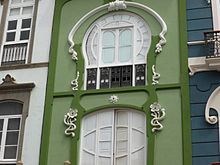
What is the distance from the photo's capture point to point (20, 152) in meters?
12.7

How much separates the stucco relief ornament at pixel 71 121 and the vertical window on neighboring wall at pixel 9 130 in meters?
1.62

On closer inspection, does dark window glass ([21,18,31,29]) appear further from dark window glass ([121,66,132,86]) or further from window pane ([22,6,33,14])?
dark window glass ([121,66,132,86])

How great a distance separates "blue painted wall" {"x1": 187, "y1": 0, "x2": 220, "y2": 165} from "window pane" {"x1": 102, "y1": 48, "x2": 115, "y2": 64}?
7.60 feet

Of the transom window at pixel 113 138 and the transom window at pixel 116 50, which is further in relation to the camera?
the transom window at pixel 116 50

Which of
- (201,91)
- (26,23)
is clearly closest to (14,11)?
(26,23)

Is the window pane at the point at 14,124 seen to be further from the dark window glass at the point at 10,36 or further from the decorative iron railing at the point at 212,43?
the decorative iron railing at the point at 212,43

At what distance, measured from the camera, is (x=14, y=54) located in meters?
14.4

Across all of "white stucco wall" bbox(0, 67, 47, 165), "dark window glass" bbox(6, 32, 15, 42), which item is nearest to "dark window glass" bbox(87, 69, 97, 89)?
"white stucco wall" bbox(0, 67, 47, 165)

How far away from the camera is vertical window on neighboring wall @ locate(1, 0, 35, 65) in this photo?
47.1 ft

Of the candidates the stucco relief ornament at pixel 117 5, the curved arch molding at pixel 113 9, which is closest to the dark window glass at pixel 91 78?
the curved arch molding at pixel 113 9

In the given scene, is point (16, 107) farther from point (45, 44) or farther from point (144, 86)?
point (144, 86)

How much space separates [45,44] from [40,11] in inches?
53.2

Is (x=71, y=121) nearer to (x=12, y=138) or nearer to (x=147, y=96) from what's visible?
(x=12, y=138)

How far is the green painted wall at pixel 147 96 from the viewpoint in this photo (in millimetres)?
11703
